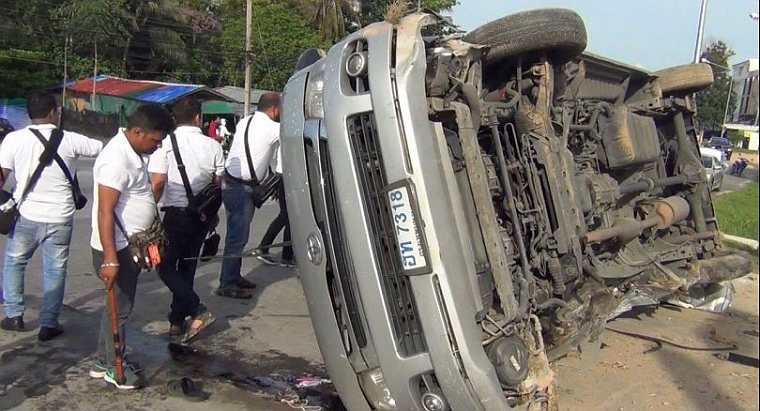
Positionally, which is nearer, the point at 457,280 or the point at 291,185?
the point at 457,280

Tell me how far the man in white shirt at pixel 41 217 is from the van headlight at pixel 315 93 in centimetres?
232

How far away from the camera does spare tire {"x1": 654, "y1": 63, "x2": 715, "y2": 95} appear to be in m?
5.98

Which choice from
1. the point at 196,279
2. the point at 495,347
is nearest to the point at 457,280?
the point at 495,347

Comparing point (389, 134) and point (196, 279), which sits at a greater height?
point (389, 134)

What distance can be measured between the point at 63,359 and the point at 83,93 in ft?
108

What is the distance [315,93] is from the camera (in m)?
3.39

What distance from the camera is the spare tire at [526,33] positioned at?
3.91 metres

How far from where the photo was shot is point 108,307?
407 cm

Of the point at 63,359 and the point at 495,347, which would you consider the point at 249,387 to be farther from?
the point at 495,347

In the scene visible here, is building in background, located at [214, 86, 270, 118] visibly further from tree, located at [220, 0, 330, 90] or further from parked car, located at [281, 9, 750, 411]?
parked car, located at [281, 9, 750, 411]

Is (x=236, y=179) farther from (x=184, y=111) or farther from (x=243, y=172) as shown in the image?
(x=184, y=111)

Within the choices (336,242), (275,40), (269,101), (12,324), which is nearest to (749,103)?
(336,242)

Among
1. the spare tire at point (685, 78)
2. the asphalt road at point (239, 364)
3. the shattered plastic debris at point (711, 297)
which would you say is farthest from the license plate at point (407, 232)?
the shattered plastic debris at point (711, 297)

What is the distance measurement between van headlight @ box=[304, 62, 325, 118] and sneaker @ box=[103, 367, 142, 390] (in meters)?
1.96
